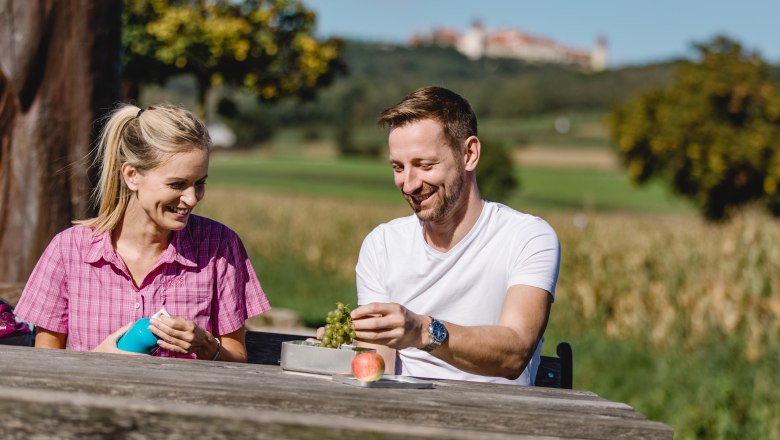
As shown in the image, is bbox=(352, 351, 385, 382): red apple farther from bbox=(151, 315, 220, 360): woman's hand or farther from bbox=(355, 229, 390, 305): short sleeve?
bbox=(355, 229, 390, 305): short sleeve

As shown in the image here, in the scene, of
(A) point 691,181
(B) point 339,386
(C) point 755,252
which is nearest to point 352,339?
(B) point 339,386

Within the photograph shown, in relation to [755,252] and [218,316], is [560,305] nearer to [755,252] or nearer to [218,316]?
[755,252]

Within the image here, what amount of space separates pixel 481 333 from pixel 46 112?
2.38m

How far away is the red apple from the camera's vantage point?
87.3 inches

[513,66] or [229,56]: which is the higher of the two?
[513,66]

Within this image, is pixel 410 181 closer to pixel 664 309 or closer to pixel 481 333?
pixel 481 333

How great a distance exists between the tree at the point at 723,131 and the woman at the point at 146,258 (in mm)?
23510

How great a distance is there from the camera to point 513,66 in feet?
397

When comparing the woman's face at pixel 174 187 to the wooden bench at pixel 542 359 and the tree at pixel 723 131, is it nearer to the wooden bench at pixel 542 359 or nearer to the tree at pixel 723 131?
the wooden bench at pixel 542 359

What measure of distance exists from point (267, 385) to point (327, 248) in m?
18.0

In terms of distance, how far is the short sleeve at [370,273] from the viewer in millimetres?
3449

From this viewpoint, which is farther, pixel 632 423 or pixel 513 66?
pixel 513 66

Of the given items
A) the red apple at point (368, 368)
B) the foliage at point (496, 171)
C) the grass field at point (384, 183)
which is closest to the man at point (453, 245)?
the red apple at point (368, 368)

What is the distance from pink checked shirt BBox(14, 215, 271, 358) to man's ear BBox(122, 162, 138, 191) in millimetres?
168
